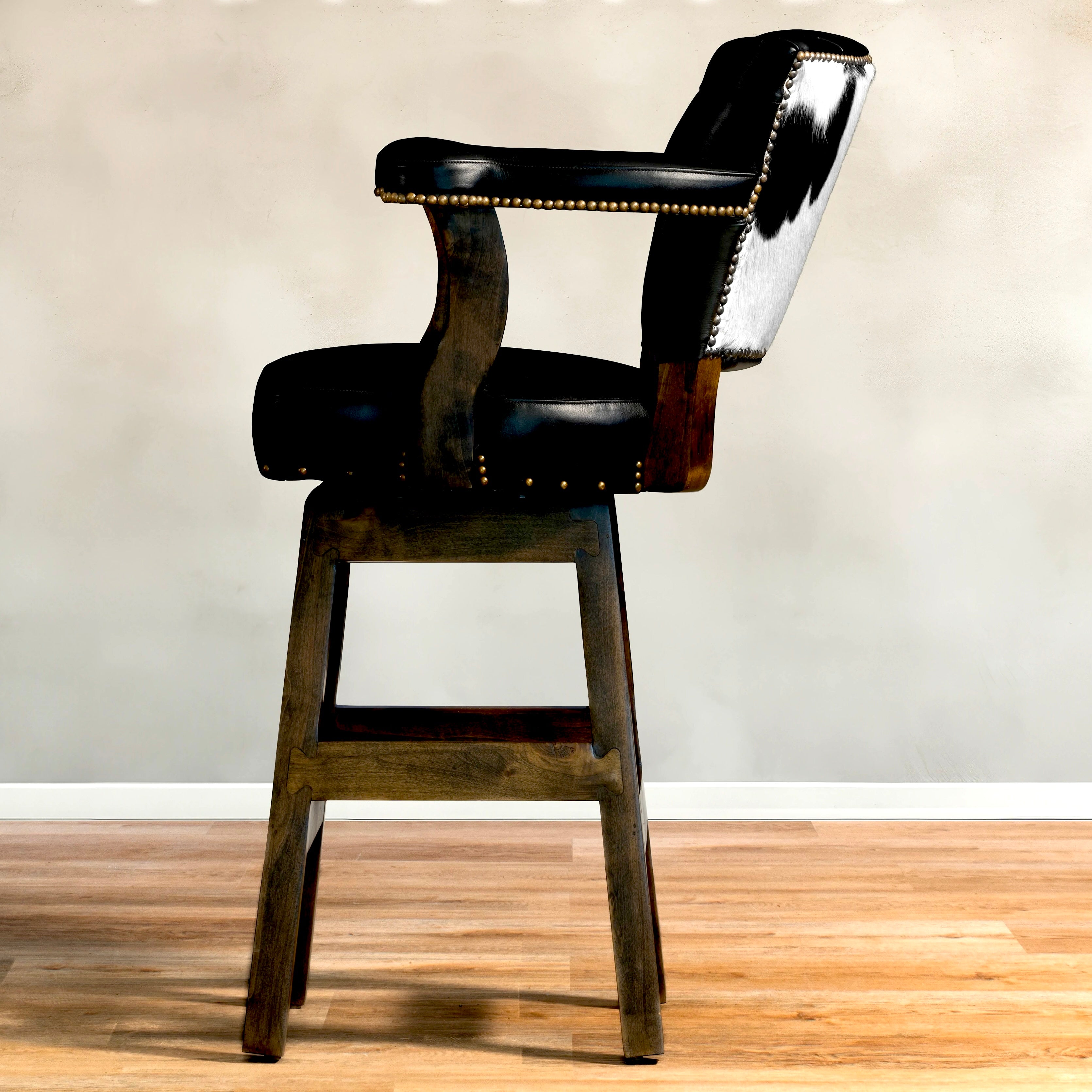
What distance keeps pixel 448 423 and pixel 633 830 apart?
45 cm

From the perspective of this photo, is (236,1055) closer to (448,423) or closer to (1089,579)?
(448,423)

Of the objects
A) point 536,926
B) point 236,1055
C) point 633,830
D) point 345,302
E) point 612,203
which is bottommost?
point 536,926

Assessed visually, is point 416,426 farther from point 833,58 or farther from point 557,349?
point 557,349

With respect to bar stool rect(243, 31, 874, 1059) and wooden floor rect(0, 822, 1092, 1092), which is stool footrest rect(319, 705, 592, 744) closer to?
bar stool rect(243, 31, 874, 1059)

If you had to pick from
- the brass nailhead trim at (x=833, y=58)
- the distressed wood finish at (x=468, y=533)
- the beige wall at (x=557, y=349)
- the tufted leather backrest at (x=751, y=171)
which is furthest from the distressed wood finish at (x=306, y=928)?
the brass nailhead trim at (x=833, y=58)

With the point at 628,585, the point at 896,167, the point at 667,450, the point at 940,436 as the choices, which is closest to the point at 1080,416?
the point at 940,436

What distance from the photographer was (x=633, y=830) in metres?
1.13

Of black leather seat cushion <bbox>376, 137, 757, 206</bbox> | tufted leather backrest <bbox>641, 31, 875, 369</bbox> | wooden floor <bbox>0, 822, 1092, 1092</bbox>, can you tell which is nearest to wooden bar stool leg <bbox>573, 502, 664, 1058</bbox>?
wooden floor <bbox>0, 822, 1092, 1092</bbox>

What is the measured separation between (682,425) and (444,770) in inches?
16.3

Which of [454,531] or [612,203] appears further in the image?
[454,531]

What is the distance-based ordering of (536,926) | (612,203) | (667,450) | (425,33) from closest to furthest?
(612,203) → (667,450) → (536,926) → (425,33)

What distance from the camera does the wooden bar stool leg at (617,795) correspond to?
3.70 feet

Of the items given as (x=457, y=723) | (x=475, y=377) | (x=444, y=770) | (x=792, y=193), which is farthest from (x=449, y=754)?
(x=792, y=193)

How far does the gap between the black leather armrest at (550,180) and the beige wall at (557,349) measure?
1.01 metres
